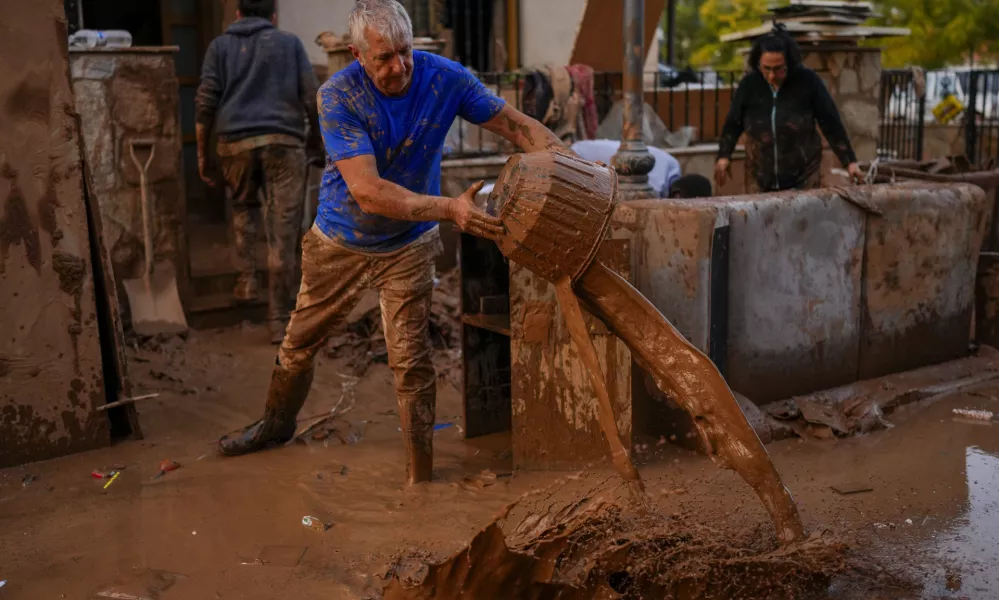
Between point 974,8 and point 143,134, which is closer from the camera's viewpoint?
point 143,134

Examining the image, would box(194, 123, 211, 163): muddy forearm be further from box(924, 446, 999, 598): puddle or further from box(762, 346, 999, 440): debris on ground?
box(924, 446, 999, 598): puddle

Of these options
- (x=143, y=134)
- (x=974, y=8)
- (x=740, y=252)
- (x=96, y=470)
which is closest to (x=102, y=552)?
(x=96, y=470)

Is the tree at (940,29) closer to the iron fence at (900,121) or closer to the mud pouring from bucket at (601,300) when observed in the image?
the iron fence at (900,121)

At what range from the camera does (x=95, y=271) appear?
501 cm

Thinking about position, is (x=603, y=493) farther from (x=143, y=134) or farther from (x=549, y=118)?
(x=549, y=118)

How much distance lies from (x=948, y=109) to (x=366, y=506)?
42.0 ft

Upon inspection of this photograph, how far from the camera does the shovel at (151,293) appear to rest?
6.71 m

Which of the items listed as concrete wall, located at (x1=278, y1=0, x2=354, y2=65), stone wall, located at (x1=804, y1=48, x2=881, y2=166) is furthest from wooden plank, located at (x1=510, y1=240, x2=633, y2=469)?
stone wall, located at (x1=804, y1=48, x2=881, y2=166)

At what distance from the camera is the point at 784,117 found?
6.63 m

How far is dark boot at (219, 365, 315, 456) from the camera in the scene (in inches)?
189

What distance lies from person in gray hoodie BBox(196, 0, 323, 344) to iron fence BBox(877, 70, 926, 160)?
7384 mm

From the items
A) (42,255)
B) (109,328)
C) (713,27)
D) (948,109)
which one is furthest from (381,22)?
(713,27)

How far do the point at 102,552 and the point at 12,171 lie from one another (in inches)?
72.7

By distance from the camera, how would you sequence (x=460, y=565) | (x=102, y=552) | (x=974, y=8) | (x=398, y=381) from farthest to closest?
(x=974, y=8) → (x=398, y=381) → (x=102, y=552) → (x=460, y=565)
